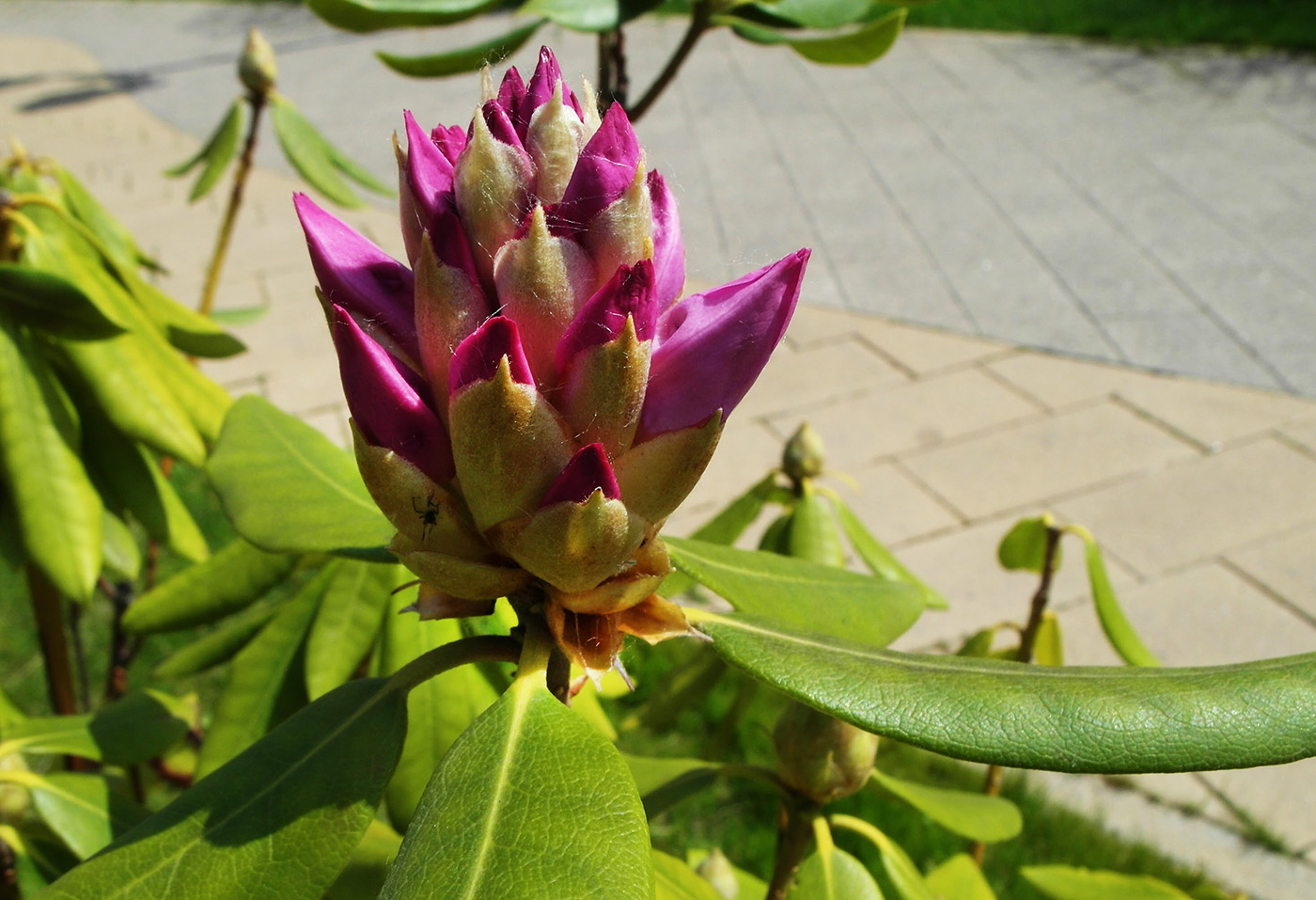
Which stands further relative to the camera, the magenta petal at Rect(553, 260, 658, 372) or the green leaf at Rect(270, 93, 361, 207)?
the green leaf at Rect(270, 93, 361, 207)

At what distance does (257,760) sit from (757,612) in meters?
0.33

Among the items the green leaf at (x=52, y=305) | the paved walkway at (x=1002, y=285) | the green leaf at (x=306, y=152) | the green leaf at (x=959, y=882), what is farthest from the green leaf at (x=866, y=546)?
the paved walkway at (x=1002, y=285)

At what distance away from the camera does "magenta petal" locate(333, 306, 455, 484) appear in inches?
22.0

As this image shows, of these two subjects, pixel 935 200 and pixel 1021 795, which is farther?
pixel 935 200

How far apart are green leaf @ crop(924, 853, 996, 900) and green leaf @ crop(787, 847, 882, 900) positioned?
245 millimetres

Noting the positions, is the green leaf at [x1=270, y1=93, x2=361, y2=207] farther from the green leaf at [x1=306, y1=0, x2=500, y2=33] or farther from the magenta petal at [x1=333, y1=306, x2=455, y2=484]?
the magenta petal at [x1=333, y1=306, x2=455, y2=484]

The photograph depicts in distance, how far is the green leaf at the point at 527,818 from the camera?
1.72 feet

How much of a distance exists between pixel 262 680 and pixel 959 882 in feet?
2.29

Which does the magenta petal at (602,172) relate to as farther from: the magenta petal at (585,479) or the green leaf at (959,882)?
the green leaf at (959,882)

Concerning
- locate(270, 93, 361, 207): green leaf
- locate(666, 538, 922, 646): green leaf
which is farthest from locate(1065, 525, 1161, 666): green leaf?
locate(270, 93, 361, 207): green leaf

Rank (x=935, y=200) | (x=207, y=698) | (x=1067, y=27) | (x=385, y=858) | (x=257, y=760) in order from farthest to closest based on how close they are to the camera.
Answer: (x=1067, y=27) → (x=935, y=200) → (x=207, y=698) → (x=385, y=858) → (x=257, y=760)

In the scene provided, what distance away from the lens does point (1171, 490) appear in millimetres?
3449

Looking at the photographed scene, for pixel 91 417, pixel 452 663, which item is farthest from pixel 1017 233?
pixel 452 663

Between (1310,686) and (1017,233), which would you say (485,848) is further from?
(1017,233)
